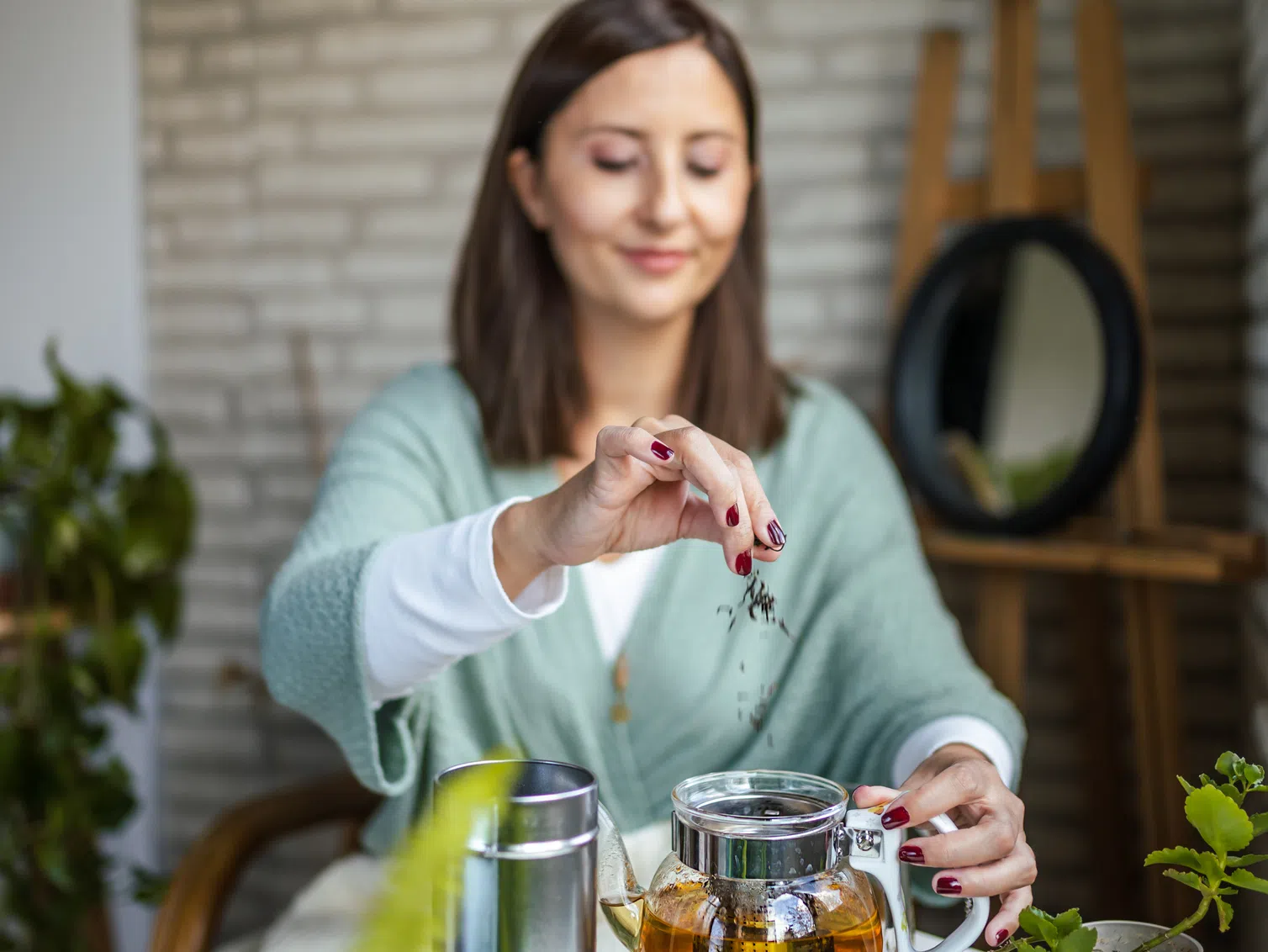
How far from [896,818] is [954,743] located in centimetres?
32

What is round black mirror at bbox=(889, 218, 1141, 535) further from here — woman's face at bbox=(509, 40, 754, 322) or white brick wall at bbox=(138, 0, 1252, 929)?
woman's face at bbox=(509, 40, 754, 322)

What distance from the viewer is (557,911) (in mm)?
442

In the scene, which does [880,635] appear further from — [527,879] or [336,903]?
[527,879]

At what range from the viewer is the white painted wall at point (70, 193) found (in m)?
1.99

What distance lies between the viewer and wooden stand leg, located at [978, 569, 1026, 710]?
4.86 ft

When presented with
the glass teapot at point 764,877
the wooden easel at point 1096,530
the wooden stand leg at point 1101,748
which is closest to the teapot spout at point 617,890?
the glass teapot at point 764,877

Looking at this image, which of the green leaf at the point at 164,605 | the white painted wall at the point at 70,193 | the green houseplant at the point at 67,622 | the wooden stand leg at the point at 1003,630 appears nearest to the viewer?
the wooden stand leg at the point at 1003,630

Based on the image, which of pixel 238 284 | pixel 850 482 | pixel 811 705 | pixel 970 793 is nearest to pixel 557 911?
pixel 970 793

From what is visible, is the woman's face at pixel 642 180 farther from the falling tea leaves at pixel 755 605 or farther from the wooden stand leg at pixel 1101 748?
the wooden stand leg at pixel 1101 748

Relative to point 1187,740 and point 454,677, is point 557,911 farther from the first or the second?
point 1187,740

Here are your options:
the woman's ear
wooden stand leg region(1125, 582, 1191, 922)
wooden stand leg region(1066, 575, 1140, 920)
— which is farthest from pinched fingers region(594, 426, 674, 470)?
wooden stand leg region(1066, 575, 1140, 920)

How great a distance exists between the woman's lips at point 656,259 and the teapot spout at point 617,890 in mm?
566

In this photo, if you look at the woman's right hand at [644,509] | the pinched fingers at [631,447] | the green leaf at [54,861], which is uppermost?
the pinched fingers at [631,447]

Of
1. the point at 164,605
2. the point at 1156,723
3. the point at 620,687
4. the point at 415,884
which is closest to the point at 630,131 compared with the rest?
the point at 620,687
